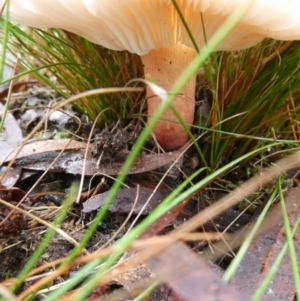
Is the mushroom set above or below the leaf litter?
above

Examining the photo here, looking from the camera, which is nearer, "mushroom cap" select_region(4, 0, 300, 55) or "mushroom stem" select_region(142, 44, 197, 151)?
"mushroom cap" select_region(4, 0, 300, 55)

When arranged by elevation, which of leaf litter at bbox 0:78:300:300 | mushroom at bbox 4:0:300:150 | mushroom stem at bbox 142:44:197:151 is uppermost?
mushroom at bbox 4:0:300:150

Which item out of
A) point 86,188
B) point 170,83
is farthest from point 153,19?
point 86,188

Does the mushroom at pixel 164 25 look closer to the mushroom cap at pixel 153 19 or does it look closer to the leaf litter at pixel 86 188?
the mushroom cap at pixel 153 19

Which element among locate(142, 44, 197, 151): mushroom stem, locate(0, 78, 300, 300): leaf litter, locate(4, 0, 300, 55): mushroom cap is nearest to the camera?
locate(4, 0, 300, 55): mushroom cap

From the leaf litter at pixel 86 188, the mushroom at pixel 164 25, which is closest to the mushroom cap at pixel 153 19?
the mushroom at pixel 164 25

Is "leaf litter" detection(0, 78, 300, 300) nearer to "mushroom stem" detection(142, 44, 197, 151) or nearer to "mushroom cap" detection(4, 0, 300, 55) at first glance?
"mushroom stem" detection(142, 44, 197, 151)

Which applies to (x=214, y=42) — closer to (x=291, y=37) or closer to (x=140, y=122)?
(x=291, y=37)

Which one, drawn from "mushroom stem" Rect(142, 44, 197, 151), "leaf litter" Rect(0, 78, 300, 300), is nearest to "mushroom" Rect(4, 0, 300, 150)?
"mushroom stem" Rect(142, 44, 197, 151)

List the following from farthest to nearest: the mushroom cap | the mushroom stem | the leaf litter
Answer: the mushroom stem, the leaf litter, the mushroom cap
